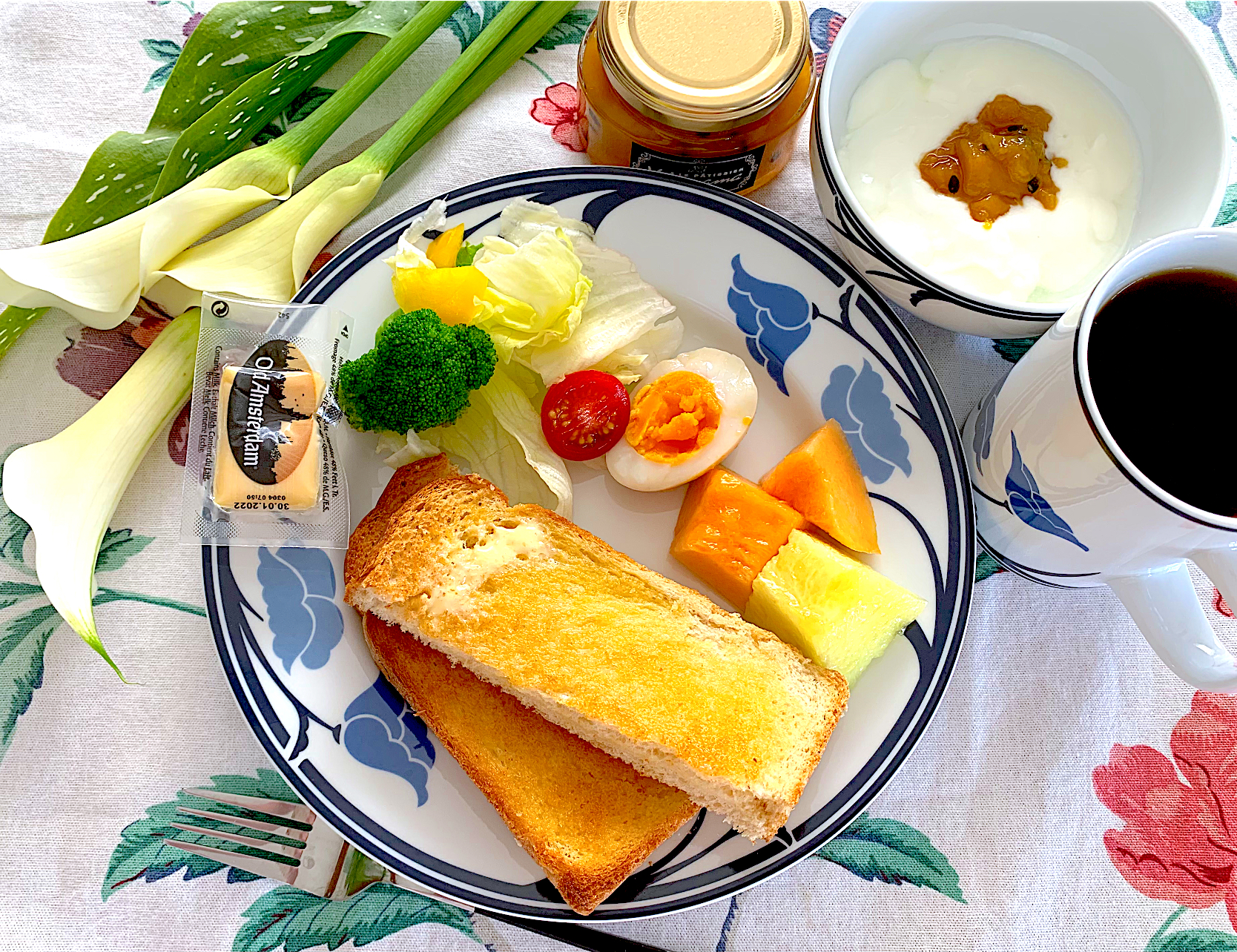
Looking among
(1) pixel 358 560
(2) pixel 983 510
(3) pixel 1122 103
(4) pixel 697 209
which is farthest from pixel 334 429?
(3) pixel 1122 103

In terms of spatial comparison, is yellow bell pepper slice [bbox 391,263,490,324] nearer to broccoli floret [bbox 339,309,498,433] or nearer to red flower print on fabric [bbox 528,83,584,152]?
broccoli floret [bbox 339,309,498,433]

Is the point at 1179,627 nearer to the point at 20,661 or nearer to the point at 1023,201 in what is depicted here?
the point at 1023,201

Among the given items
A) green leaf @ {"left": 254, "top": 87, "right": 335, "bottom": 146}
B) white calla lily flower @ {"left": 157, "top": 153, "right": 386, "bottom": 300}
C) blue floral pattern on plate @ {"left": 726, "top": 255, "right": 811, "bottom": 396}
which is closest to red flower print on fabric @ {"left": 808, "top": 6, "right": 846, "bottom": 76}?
blue floral pattern on plate @ {"left": 726, "top": 255, "right": 811, "bottom": 396}

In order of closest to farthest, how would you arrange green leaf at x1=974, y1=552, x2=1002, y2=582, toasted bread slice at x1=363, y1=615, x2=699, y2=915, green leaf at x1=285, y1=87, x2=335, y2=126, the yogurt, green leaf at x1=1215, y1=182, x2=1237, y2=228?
toasted bread slice at x1=363, y1=615, x2=699, y2=915 → the yogurt → green leaf at x1=974, y1=552, x2=1002, y2=582 → green leaf at x1=1215, y1=182, x2=1237, y2=228 → green leaf at x1=285, y1=87, x2=335, y2=126

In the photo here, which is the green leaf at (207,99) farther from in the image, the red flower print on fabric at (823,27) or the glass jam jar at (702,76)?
the red flower print on fabric at (823,27)

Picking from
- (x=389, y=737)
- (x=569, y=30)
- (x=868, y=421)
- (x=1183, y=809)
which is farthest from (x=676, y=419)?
(x=1183, y=809)

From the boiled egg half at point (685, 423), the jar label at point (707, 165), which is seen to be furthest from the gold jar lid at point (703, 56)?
the boiled egg half at point (685, 423)
